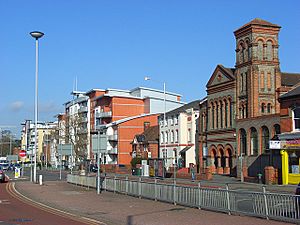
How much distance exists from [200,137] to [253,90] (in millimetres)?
14045

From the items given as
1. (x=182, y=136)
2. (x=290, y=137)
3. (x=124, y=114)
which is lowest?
(x=290, y=137)

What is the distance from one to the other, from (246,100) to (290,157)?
17.0m

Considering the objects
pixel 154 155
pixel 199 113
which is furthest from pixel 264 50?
pixel 154 155

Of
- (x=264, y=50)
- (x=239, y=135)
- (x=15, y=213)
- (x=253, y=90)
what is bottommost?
(x=15, y=213)

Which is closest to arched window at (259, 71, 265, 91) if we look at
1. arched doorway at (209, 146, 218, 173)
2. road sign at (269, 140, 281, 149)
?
arched doorway at (209, 146, 218, 173)

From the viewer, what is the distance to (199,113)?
71.9 metres

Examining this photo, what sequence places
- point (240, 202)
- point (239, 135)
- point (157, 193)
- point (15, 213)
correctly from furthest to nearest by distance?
→ point (239, 135)
point (157, 193)
point (15, 213)
point (240, 202)

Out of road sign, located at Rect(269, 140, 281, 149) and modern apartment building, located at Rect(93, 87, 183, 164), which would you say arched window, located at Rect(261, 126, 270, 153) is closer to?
road sign, located at Rect(269, 140, 281, 149)

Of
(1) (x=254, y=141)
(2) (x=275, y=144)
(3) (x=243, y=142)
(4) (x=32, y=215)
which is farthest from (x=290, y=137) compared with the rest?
(4) (x=32, y=215)

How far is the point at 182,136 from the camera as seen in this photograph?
7762 centimetres

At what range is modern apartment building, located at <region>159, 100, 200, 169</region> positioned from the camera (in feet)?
249

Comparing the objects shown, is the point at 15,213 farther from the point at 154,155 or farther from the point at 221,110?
the point at 154,155

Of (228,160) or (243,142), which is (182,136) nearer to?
(228,160)

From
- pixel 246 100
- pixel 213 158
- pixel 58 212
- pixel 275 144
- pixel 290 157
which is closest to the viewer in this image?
pixel 58 212
